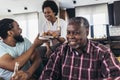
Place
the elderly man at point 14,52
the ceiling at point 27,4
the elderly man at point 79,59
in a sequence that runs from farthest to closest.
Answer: the ceiling at point 27,4, the elderly man at point 14,52, the elderly man at point 79,59

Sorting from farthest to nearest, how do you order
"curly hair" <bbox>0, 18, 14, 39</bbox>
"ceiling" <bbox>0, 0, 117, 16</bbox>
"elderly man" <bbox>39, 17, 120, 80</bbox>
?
"ceiling" <bbox>0, 0, 117, 16</bbox>, "curly hair" <bbox>0, 18, 14, 39</bbox>, "elderly man" <bbox>39, 17, 120, 80</bbox>

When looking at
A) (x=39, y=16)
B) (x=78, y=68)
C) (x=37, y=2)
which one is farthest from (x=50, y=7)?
(x=39, y=16)

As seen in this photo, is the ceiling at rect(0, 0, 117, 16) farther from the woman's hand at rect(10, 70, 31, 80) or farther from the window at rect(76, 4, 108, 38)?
the woman's hand at rect(10, 70, 31, 80)

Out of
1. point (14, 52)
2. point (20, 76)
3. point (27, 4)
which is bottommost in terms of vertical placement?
point (20, 76)

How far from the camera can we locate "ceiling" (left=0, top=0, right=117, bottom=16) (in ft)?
28.2

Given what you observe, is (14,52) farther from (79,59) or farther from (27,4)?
(27,4)

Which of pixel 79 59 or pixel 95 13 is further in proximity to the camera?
pixel 95 13

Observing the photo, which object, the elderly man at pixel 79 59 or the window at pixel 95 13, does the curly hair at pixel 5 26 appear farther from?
the window at pixel 95 13

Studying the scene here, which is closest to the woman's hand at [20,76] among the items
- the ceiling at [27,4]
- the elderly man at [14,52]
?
the elderly man at [14,52]

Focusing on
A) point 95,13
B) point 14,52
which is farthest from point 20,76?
point 95,13

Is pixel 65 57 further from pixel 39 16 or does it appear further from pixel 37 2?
pixel 39 16

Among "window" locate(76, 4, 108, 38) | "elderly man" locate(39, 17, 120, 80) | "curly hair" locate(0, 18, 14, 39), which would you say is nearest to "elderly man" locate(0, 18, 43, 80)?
"curly hair" locate(0, 18, 14, 39)

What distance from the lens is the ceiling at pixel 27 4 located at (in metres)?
8.61

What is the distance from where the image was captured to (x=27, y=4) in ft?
29.6
